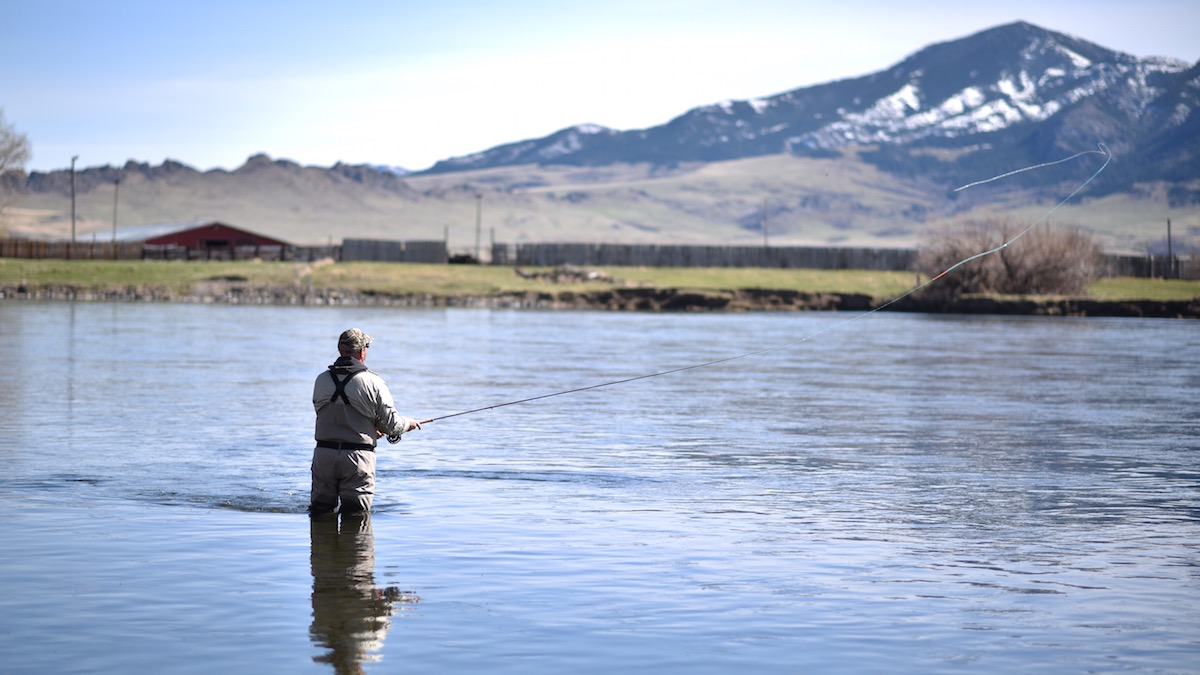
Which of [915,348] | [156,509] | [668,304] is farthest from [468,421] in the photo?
[668,304]

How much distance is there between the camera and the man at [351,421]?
39.6 ft

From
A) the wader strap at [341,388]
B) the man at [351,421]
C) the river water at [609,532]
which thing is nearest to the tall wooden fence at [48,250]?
the river water at [609,532]

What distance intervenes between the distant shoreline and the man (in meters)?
66.7

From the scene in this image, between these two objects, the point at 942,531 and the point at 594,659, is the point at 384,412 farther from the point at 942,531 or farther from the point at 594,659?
the point at 942,531

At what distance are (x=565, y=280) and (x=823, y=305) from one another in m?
16.1

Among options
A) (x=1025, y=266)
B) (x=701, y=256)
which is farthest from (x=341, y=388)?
(x=701, y=256)

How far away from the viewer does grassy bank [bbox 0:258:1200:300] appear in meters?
83.6

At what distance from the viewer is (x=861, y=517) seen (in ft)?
45.3

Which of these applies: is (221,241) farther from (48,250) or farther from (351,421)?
(351,421)

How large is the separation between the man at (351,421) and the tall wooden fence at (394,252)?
8852cm

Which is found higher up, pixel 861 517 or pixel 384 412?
pixel 384 412

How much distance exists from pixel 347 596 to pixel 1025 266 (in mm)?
74839

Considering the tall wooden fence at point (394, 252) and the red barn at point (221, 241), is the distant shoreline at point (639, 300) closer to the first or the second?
the tall wooden fence at point (394, 252)

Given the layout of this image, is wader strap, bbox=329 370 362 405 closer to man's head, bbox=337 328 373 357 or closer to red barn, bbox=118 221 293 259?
man's head, bbox=337 328 373 357
